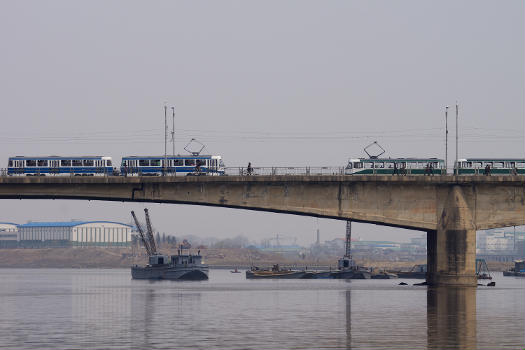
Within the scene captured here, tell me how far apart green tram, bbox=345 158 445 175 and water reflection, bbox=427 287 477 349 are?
974 inches

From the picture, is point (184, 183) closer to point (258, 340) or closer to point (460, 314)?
point (460, 314)

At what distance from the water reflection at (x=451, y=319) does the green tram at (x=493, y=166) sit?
21.6 m

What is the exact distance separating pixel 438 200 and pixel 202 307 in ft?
133

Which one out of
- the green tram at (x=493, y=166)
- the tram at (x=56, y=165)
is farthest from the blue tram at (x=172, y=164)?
the green tram at (x=493, y=166)

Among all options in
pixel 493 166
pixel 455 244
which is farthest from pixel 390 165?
pixel 455 244

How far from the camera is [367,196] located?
117m

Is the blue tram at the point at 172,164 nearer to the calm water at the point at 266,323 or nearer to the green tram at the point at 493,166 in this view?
the green tram at the point at 493,166

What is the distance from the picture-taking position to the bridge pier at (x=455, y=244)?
376 ft

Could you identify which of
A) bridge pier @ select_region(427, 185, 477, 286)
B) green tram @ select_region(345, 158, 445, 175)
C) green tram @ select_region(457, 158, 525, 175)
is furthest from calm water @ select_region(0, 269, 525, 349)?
green tram @ select_region(345, 158, 445, 175)

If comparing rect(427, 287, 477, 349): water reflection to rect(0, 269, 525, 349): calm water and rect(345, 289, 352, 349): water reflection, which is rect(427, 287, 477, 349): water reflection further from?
rect(345, 289, 352, 349): water reflection

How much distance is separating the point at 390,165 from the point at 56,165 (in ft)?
157

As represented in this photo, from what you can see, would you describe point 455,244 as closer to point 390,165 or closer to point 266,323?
point 390,165

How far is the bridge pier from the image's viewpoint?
115 meters

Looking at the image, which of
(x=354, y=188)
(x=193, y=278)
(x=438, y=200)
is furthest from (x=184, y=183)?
(x=193, y=278)
